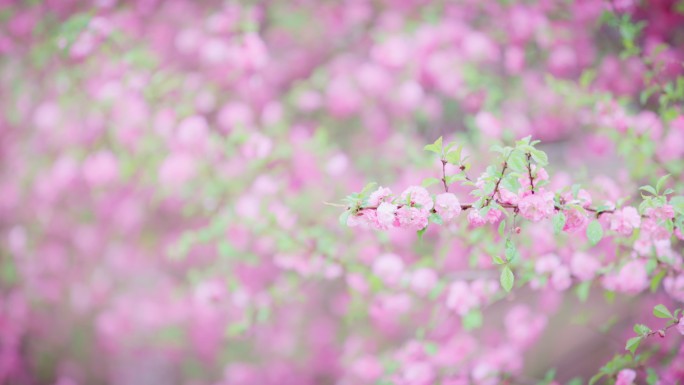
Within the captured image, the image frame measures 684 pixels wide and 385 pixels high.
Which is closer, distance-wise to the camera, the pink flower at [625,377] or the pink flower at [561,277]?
the pink flower at [625,377]

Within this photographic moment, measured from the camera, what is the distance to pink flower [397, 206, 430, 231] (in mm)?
949

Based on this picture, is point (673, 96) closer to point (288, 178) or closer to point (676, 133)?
point (676, 133)

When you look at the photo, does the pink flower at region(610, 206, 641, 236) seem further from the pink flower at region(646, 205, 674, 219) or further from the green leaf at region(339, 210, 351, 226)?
the green leaf at region(339, 210, 351, 226)

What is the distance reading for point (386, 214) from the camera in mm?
939

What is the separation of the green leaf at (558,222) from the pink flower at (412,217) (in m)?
0.24

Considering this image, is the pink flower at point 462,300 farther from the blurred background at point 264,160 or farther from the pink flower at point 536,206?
the pink flower at point 536,206

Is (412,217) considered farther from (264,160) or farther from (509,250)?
(264,160)

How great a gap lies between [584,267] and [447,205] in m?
0.67

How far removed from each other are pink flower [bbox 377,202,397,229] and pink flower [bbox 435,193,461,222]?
91 millimetres

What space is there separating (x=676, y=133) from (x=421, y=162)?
86 cm

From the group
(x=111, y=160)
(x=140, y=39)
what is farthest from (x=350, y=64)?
(x=111, y=160)

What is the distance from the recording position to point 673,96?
4.57 feet

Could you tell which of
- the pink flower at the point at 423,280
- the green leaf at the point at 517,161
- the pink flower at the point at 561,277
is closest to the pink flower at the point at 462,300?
the pink flower at the point at 423,280

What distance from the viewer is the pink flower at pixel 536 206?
0.96 meters
